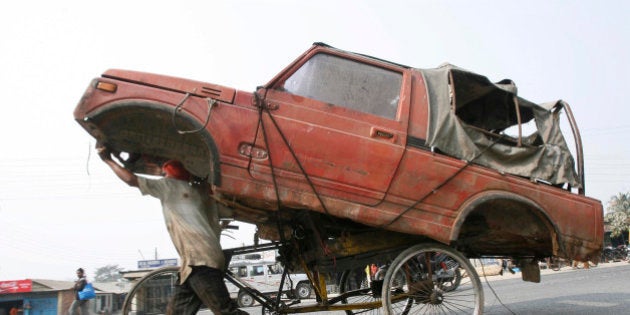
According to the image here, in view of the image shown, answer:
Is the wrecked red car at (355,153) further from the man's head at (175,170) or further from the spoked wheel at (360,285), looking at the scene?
the spoked wheel at (360,285)

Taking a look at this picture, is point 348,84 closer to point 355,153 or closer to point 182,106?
point 355,153

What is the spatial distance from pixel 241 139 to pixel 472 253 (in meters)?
3.06

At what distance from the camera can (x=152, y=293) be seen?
14.7 feet

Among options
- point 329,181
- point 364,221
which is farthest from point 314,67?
point 364,221

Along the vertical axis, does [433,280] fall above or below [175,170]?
below

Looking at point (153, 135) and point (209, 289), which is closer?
point (209, 289)

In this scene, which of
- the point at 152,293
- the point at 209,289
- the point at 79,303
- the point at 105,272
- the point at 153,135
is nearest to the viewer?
the point at 209,289

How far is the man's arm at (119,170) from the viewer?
370 cm

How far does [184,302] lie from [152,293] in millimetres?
927

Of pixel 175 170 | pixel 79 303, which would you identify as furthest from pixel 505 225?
pixel 79 303

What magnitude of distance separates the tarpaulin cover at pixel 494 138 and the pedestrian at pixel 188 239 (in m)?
2.04

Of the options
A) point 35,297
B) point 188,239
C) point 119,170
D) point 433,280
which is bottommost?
point 433,280

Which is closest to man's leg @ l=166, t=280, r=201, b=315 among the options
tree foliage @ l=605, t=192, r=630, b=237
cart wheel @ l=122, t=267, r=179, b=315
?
cart wheel @ l=122, t=267, r=179, b=315

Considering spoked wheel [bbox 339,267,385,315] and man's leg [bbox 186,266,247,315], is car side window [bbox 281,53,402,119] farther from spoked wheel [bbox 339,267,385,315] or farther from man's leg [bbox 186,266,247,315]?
spoked wheel [bbox 339,267,385,315]
